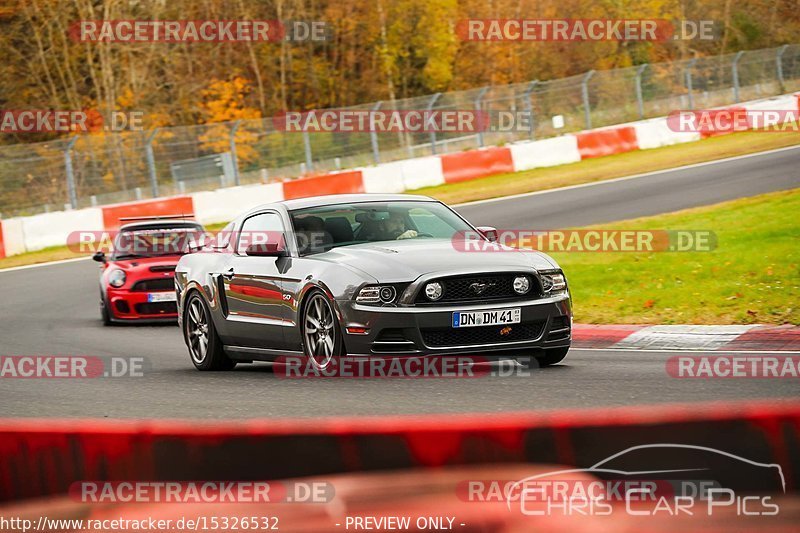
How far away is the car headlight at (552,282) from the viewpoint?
955 centimetres

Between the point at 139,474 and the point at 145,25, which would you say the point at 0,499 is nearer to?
the point at 139,474

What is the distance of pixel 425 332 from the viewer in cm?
916

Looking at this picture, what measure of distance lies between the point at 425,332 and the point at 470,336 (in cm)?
33

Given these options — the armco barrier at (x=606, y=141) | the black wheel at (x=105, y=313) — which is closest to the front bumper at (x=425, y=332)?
the black wheel at (x=105, y=313)

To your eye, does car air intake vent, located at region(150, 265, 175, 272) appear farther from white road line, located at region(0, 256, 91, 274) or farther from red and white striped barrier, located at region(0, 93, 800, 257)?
red and white striped barrier, located at region(0, 93, 800, 257)

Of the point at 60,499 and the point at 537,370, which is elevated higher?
the point at 60,499

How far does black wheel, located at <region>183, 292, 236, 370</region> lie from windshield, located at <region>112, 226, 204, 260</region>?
214 inches

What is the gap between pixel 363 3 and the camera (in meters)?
49.7

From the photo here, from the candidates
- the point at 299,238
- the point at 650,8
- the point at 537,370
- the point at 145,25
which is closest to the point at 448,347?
the point at 537,370

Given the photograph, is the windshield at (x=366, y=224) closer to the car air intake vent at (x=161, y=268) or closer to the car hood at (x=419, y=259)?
the car hood at (x=419, y=259)

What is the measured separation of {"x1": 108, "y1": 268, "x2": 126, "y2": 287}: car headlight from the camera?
54.3ft

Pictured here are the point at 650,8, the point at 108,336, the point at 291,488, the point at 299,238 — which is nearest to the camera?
the point at 291,488

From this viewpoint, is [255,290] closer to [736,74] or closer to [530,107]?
[530,107]

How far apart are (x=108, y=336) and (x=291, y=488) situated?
11.2 metres
